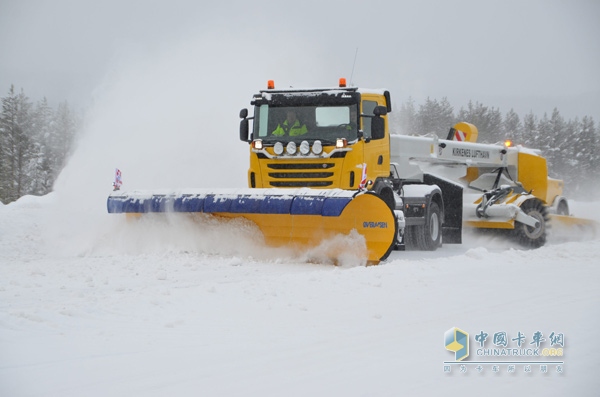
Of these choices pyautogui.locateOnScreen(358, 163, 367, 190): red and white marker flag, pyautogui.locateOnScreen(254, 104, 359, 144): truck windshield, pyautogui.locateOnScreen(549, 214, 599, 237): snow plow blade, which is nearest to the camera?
pyautogui.locateOnScreen(358, 163, 367, 190): red and white marker flag

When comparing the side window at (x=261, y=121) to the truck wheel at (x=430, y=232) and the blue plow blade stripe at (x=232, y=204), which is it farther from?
the truck wheel at (x=430, y=232)

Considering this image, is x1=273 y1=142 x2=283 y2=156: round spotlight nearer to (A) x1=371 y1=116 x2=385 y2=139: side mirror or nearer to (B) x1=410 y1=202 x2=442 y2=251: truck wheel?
(A) x1=371 y1=116 x2=385 y2=139: side mirror

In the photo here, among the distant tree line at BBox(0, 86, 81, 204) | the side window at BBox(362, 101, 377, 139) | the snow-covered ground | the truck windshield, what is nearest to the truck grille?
the truck windshield

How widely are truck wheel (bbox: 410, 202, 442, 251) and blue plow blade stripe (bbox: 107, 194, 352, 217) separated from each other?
12.7 feet

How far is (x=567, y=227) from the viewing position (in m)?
14.6

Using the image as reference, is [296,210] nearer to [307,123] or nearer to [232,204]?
[232,204]

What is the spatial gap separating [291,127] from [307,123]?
267mm

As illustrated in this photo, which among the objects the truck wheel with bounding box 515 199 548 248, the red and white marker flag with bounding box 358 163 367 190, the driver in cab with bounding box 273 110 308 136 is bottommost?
the truck wheel with bounding box 515 199 548 248

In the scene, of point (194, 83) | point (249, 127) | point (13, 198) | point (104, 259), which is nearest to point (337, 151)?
point (249, 127)

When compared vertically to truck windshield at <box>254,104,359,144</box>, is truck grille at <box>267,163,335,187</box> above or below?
below

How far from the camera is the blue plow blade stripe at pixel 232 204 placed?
341 inches

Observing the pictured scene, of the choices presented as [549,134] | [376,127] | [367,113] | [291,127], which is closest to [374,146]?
[376,127]

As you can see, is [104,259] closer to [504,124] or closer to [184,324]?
[184,324]

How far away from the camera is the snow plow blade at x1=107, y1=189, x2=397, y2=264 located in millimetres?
8680
